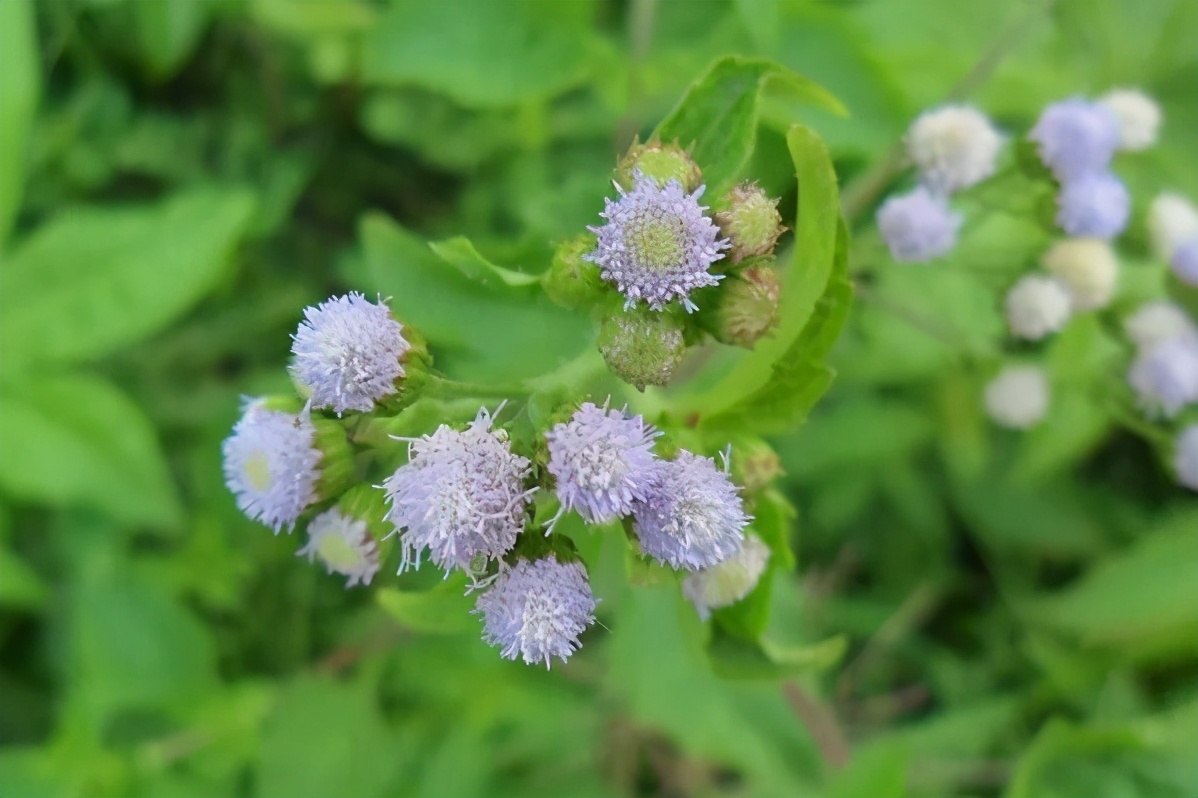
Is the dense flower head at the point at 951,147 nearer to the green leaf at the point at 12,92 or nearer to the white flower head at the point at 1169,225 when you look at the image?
the white flower head at the point at 1169,225

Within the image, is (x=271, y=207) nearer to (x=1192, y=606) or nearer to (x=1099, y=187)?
(x=1099, y=187)

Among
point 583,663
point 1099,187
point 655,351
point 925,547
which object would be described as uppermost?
point 1099,187

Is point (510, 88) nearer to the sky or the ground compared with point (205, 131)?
nearer to the sky

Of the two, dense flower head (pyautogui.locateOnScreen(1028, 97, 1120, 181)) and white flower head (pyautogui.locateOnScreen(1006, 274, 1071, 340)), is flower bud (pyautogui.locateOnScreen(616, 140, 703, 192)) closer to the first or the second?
dense flower head (pyautogui.locateOnScreen(1028, 97, 1120, 181))

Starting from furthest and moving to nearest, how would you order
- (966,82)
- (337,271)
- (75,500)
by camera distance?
(337,271) < (75,500) < (966,82)

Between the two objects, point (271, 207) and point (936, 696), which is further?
point (936, 696)

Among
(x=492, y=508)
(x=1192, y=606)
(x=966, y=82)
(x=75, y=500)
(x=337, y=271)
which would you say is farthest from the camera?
(x=337, y=271)

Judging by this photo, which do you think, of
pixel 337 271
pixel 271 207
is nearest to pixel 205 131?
pixel 271 207

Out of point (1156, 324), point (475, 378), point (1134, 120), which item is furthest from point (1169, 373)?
point (475, 378)
